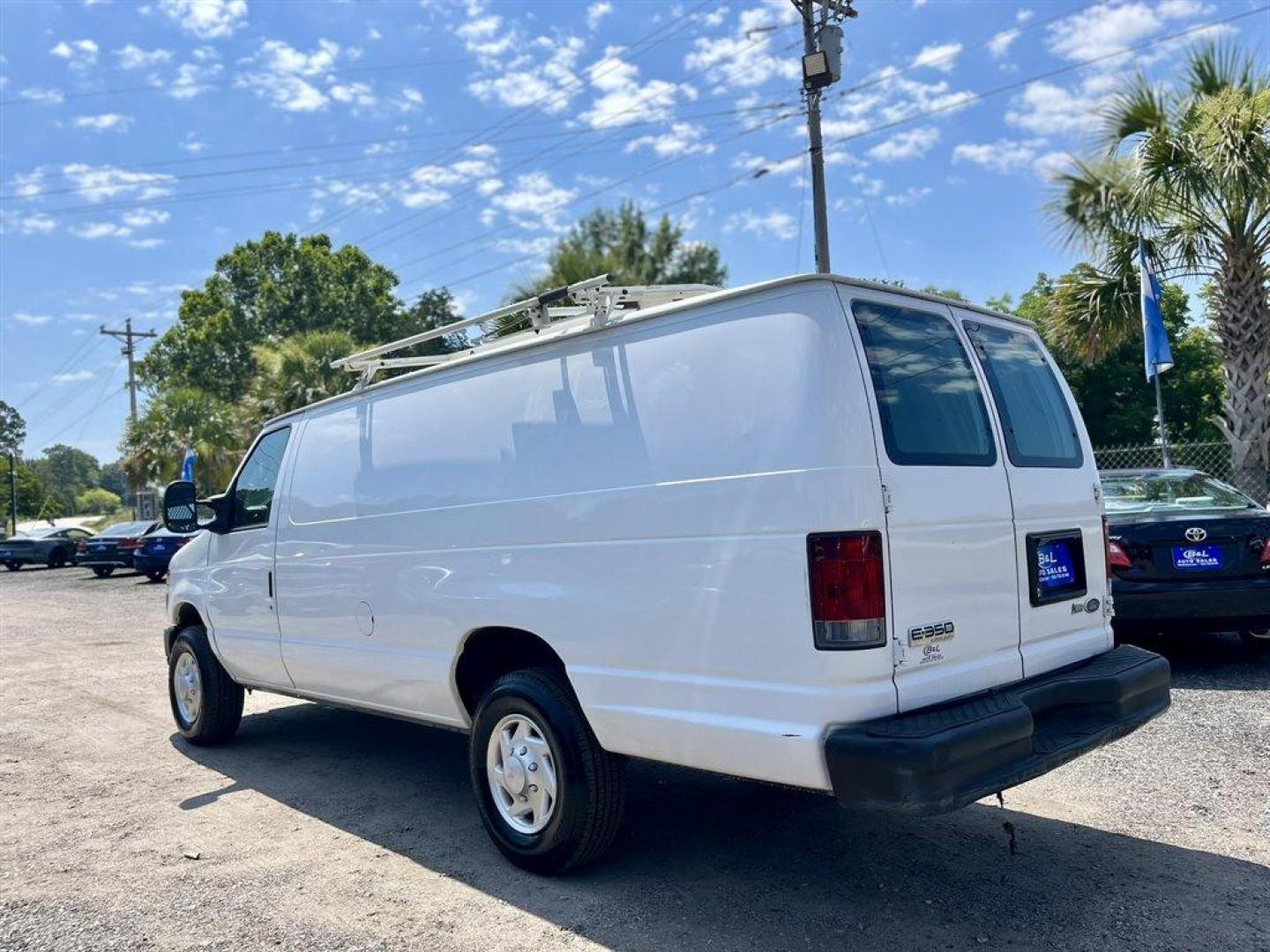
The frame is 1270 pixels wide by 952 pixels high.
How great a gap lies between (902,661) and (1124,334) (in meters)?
12.0

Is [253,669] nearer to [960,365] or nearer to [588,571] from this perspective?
[588,571]

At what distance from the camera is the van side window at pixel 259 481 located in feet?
19.9

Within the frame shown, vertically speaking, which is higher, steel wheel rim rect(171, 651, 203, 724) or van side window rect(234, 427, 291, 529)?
van side window rect(234, 427, 291, 529)

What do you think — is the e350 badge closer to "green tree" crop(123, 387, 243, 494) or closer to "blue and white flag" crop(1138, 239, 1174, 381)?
"blue and white flag" crop(1138, 239, 1174, 381)

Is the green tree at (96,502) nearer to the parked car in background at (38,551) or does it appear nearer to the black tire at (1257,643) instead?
the parked car in background at (38,551)

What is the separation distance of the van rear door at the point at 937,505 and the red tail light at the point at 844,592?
0.08 meters

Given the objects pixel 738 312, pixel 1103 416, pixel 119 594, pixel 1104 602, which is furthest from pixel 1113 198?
pixel 1103 416

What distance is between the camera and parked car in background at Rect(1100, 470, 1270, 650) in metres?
6.75

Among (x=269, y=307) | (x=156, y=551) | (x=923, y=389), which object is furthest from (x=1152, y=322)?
(x=269, y=307)

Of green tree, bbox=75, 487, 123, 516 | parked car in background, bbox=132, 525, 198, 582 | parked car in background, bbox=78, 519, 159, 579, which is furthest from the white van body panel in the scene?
green tree, bbox=75, 487, 123, 516

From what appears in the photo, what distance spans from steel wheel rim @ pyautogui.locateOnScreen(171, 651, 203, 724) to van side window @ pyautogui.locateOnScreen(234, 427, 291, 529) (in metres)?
1.17

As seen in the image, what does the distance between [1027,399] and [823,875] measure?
7.15 feet

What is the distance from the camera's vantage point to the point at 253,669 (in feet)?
20.0

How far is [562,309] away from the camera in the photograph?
193 inches
